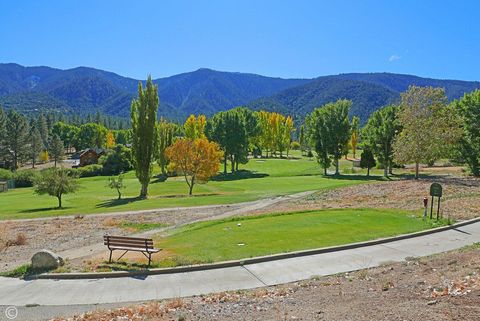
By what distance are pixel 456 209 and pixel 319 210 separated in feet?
27.0

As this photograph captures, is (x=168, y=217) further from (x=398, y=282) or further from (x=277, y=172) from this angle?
(x=277, y=172)

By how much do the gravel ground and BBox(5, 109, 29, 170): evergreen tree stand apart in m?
111

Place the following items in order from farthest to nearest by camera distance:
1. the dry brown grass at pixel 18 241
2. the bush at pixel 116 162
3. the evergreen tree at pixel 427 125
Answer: the bush at pixel 116 162, the evergreen tree at pixel 427 125, the dry brown grass at pixel 18 241

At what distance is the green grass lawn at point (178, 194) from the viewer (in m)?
38.2

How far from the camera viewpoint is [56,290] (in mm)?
13195

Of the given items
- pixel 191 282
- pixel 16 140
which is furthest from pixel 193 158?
pixel 16 140

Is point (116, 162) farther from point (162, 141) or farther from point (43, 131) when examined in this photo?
point (43, 131)

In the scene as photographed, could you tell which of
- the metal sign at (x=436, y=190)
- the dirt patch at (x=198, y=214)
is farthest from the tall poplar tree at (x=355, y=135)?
the metal sign at (x=436, y=190)

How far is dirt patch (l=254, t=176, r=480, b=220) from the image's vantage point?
2642cm

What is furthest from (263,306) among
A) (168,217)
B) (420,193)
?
(420,193)

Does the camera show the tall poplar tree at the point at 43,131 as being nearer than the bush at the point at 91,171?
No

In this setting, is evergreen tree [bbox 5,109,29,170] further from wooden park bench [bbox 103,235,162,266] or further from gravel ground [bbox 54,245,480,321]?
gravel ground [bbox 54,245,480,321]

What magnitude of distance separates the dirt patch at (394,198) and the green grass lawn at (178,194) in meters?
5.79

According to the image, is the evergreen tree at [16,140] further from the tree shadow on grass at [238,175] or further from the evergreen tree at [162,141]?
the tree shadow on grass at [238,175]
